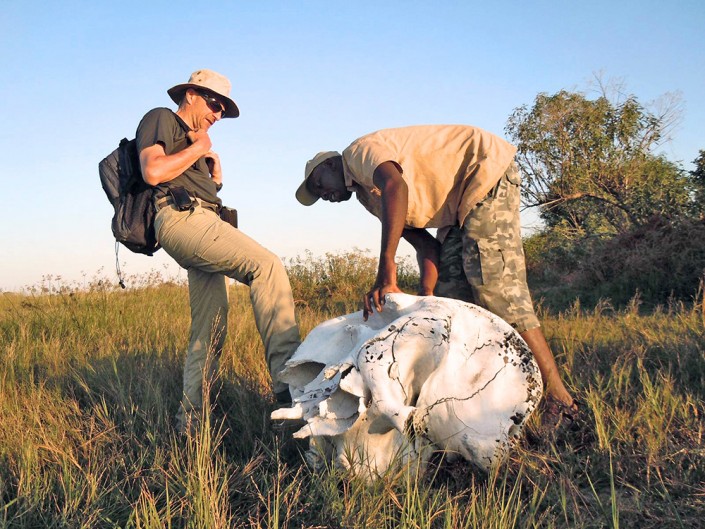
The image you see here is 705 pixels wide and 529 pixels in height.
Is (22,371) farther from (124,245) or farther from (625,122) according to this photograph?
(625,122)

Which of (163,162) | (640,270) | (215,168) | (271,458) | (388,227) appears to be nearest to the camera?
(271,458)

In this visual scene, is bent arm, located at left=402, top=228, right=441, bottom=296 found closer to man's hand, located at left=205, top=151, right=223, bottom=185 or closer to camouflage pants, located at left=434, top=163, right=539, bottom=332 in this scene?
camouflage pants, located at left=434, top=163, right=539, bottom=332

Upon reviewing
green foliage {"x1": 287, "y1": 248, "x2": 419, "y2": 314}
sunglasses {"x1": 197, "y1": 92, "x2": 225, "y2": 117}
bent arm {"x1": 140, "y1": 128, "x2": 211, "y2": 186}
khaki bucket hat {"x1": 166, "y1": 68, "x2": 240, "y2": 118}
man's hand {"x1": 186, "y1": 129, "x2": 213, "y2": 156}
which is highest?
khaki bucket hat {"x1": 166, "y1": 68, "x2": 240, "y2": 118}

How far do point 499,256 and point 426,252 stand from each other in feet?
1.91

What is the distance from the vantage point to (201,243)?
3303 mm

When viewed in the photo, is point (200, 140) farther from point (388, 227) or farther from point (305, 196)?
point (388, 227)

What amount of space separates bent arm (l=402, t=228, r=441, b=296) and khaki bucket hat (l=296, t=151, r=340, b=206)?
0.68 metres

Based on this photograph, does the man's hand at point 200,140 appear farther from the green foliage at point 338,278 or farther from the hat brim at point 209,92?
the green foliage at point 338,278

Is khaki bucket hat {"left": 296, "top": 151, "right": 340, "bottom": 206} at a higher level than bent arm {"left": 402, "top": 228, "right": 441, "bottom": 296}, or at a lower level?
higher

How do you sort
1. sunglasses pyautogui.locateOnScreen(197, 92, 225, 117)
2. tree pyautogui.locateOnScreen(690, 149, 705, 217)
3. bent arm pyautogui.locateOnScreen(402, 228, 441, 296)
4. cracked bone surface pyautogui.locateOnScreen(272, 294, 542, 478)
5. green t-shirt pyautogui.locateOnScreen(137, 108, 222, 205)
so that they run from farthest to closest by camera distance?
tree pyautogui.locateOnScreen(690, 149, 705, 217)
bent arm pyautogui.locateOnScreen(402, 228, 441, 296)
sunglasses pyautogui.locateOnScreen(197, 92, 225, 117)
green t-shirt pyautogui.locateOnScreen(137, 108, 222, 205)
cracked bone surface pyautogui.locateOnScreen(272, 294, 542, 478)

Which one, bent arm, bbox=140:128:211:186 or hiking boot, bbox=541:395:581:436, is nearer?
hiking boot, bbox=541:395:581:436

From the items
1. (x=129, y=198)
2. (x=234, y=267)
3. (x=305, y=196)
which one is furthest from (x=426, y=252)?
(x=129, y=198)

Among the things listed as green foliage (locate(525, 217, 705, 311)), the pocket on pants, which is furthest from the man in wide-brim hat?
green foliage (locate(525, 217, 705, 311))

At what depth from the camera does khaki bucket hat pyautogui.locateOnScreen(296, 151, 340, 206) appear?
3.70 meters
